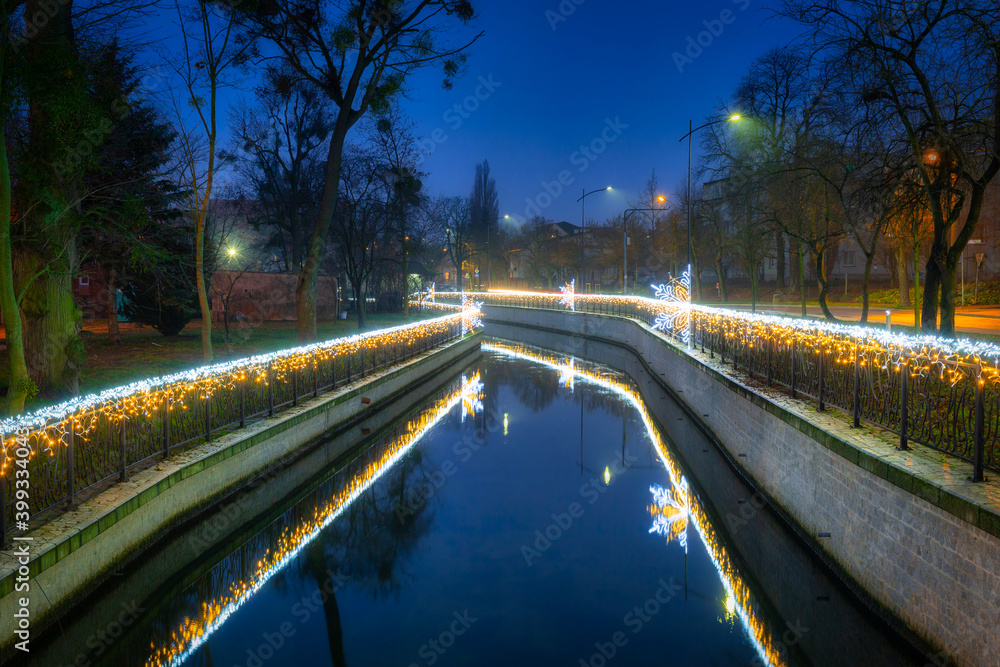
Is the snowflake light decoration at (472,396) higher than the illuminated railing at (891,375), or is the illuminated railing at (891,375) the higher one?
the illuminated railing at (891,375)

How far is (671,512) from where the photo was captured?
9.46 meters

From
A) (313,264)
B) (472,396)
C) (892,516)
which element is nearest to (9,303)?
(313,264)

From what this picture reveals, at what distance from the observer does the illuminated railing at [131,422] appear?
19.5ft

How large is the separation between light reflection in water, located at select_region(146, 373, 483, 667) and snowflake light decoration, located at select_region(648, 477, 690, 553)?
449 cm

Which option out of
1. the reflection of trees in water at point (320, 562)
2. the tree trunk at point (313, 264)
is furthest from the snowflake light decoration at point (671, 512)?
the tree trunk at point (313, 264)

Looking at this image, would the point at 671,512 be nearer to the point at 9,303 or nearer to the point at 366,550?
the point at 366,550

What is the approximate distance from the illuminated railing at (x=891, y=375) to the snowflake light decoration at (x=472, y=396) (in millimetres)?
6687

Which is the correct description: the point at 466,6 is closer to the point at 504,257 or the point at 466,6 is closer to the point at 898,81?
the point at 898,81

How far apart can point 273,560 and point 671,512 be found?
17.8ft

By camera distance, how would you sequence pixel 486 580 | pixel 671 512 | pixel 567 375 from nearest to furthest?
pixel 486 580 < pixel 671 512 < pixel 567 375

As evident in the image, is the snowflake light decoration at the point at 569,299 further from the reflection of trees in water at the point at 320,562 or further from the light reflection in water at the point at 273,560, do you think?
the reflection of trees in water at the point at 320,562

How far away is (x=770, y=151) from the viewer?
34.6m

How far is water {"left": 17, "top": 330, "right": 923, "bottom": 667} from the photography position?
581 centimetres

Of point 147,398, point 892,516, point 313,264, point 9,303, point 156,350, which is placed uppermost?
point 313,264
